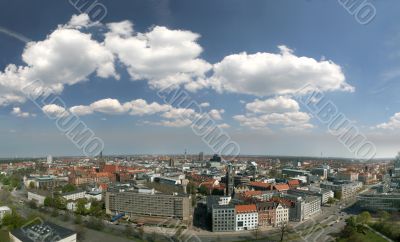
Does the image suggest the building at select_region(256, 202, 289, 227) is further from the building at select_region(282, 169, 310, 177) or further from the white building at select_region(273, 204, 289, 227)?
the building at select_region(282, 169, 310, 177)

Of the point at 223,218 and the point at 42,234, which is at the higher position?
the point at 42,234

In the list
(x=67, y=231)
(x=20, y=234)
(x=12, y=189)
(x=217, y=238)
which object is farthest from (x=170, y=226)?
(x=12, y=189)

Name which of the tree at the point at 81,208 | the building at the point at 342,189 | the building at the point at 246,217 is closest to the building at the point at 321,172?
the building at the point at 342,189

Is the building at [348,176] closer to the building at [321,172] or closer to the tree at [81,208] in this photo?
the building at [321,172]

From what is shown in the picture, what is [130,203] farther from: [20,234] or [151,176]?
[151,176]

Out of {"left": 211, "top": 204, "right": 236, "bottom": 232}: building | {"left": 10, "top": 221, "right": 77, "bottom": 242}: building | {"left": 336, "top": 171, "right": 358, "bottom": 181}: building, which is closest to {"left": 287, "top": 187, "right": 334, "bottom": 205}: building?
{"left": 211, "top": 204, "right": 236, "bottom": 232}: building

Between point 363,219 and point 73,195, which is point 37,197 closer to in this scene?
point 73,195

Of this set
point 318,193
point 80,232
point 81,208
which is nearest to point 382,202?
point 318,193
